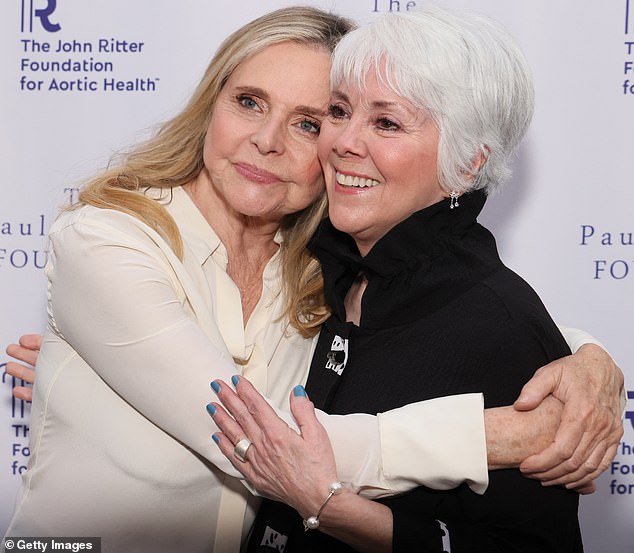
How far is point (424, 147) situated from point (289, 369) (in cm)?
54

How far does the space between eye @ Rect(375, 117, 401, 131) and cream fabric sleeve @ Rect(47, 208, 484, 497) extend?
496mm

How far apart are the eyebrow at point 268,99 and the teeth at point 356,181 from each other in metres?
0.17

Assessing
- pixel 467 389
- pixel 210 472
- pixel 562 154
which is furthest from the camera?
pixel 562 154

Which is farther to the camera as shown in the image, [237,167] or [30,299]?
[30,299]

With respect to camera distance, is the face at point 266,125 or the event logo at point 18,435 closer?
the face at point 266,125

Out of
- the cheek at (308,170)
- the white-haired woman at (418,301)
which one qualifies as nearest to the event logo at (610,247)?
the white-haired woman at (418,301)

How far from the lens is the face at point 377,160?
67.3 inches

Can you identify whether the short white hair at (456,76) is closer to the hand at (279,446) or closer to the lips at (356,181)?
Result: the lips at (356,181)

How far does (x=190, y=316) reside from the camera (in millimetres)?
1697

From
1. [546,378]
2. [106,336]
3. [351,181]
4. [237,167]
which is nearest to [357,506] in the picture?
[546,378]

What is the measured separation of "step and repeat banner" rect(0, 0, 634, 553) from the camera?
2387 millimetres

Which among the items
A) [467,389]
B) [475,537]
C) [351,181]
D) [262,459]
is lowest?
[475,537]

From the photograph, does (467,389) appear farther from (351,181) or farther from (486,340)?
(351,181)

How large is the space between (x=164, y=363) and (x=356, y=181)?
53cm
